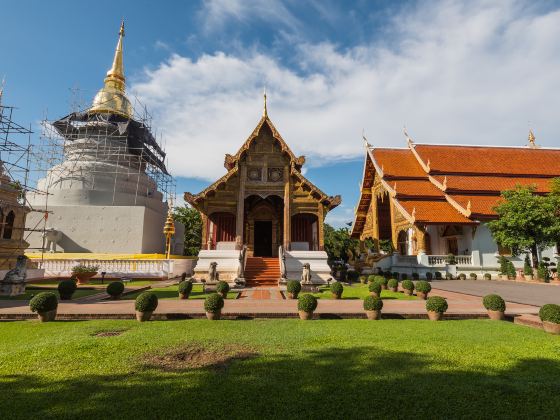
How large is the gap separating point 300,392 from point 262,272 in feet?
45.5

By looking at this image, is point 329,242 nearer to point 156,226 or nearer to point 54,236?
point 156,226

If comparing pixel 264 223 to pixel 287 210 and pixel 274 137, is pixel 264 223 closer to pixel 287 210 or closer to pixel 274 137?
pixel 287 210

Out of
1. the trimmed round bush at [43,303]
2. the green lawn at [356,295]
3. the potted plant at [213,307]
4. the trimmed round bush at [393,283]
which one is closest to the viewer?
the trimmed round bush at [43,303]

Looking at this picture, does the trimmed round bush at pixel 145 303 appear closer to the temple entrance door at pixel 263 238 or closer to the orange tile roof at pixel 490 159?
the temple entrance door at pixel 263 238

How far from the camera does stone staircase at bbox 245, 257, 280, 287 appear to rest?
16.7 m

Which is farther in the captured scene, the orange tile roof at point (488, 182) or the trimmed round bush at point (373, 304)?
the orange tile roof at point (488, 182)

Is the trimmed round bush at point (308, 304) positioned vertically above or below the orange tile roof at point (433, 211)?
below

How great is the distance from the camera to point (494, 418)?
321 centimetres

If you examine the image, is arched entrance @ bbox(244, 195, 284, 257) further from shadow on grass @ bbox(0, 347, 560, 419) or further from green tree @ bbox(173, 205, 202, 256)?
green tree @ bbox(173, 205, 202, 256)

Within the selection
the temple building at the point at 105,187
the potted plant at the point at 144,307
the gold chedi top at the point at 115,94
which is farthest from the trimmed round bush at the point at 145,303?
the gold chedi top at the point at 115,94

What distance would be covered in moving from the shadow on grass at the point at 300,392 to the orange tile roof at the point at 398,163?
75.0 feet

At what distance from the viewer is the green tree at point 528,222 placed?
18969 mm

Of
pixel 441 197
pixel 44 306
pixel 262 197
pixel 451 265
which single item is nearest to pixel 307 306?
pixel 44 306

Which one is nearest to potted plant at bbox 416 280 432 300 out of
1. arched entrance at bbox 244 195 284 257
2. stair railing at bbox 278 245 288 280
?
stair railing at bbox 278 245 288 280
